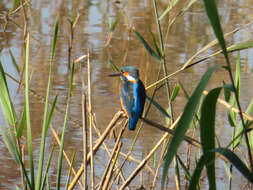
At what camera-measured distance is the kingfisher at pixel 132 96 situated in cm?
250

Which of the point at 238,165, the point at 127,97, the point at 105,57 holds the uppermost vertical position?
the point at 105,57

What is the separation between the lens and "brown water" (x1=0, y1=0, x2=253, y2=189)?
3.76 metres

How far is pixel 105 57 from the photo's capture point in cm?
551

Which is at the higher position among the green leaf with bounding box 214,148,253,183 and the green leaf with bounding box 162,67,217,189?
the green leaf with bounding box 162,67,217,189

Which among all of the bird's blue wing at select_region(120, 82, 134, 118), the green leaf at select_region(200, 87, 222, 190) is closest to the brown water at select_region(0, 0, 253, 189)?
the bird's blue wing at select_region(120, 82, 134, 118)

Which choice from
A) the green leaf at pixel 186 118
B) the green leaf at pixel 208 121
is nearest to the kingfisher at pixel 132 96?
the green leaf at pixel 208 121

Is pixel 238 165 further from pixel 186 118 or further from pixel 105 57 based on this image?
pixel 105 57

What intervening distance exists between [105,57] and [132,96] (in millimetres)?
2949

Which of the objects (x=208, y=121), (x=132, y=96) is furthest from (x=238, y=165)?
(x=132, y=96)

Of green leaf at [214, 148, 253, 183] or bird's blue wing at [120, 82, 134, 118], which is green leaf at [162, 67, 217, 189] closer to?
green leaf at [214, 148, 253, 183]

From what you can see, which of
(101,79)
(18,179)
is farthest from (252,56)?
(18,179)

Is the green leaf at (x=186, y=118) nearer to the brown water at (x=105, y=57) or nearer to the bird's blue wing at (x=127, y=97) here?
the bird's blue wing at (x=127, y=97)

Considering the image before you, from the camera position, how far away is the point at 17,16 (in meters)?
6.81

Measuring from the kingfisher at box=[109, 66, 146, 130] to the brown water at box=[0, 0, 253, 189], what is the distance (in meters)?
0.52
